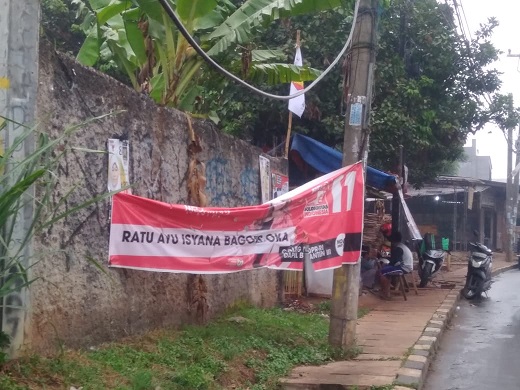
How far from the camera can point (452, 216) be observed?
2970 cm

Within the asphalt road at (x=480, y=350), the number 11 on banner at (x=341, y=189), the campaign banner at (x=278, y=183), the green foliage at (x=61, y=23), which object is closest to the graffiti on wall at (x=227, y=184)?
the campaign banner at (x=278, y=183)

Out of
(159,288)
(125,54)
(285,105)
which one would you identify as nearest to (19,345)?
(159,288)

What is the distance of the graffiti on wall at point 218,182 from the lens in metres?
8.33

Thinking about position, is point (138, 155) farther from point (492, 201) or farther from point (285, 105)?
point (492, 201)

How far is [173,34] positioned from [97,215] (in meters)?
3.31

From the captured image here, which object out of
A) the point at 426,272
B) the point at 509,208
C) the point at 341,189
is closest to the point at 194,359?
the point at 341,189

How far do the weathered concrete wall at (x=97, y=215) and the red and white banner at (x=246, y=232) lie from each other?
0.29m

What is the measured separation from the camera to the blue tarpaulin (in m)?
11.5

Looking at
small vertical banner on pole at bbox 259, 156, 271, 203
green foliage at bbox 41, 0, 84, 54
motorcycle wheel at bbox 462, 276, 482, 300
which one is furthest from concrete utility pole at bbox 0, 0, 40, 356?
motorcycle wheel at bbox 462, 276, 482, 300

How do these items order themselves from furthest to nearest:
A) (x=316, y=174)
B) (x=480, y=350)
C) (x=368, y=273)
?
(x=368, y=273)
(x=316, y=174)
(x=480, y=350)

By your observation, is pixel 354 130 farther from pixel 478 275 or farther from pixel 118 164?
pixel 478 275

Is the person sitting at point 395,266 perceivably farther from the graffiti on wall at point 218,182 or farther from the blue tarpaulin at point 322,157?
the graffiti on wall at point 218,182

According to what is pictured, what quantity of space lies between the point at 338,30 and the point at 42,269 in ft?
31.0

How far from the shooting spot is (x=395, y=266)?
Answer: 1258 cm
